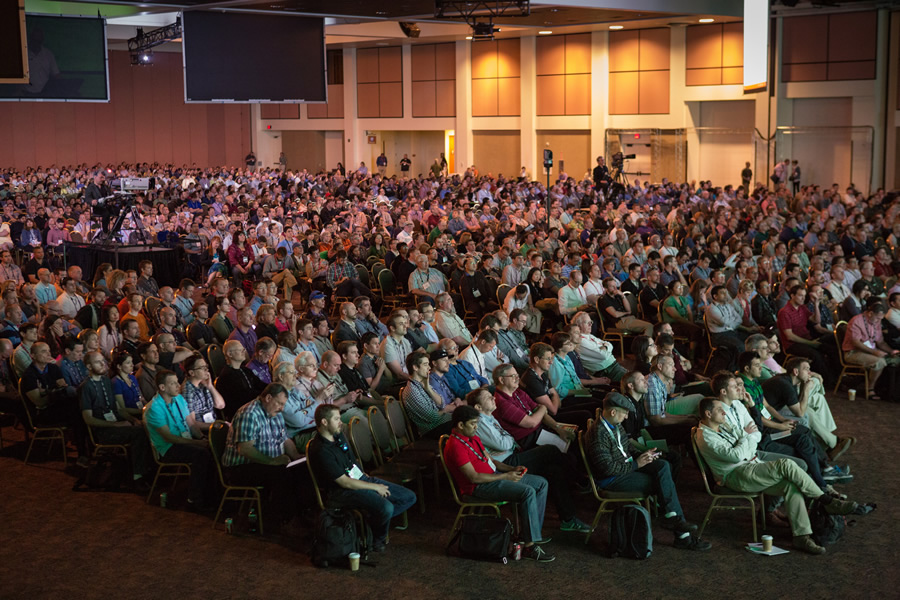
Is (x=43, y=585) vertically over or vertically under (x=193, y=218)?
under

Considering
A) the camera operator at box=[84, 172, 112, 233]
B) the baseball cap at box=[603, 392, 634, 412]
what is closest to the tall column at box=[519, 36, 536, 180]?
the camera operator at box=[84, 172, 112, 233]

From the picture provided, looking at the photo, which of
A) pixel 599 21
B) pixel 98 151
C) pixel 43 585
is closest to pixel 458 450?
pixel 43 585

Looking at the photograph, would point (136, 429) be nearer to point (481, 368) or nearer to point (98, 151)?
point (481, 368)

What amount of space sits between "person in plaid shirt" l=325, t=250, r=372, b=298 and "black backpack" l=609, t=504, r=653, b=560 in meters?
6.75

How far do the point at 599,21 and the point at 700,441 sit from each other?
874 inches

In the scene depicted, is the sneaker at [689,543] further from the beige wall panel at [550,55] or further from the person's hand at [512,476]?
the beige wall panel at [550,55]

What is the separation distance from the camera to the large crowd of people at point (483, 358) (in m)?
5.93

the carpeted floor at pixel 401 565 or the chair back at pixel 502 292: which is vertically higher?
the chair back at pixel 502 292

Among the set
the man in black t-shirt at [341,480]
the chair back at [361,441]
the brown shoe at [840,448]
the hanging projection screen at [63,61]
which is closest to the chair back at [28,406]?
the chair back at [361,441]

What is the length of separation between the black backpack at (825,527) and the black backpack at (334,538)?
8.91 feet

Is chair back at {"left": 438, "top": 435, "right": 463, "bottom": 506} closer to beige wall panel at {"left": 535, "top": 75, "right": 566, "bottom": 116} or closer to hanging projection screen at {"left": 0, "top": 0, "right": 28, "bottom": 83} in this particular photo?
hanging projection screen at {"left": 0, "top": 0, "right": 28, "bottom": 83}

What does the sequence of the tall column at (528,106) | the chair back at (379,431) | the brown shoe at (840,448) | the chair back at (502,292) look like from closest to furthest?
the chair back at (379,431) → the brown shoe at (840,448) → the chair back at (502,292) → the tall column at (528,106)

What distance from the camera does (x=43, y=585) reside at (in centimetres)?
541

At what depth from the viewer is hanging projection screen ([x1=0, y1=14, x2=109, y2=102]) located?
15383 mm
